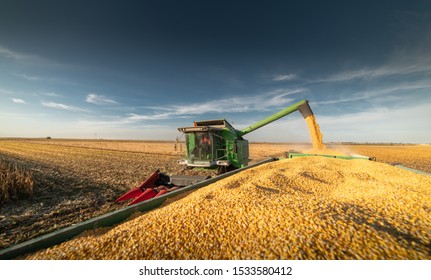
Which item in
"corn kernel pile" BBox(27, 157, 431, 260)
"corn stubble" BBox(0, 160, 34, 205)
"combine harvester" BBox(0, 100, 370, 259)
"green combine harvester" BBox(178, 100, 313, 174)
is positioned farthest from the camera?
"green combine harvester" BBox(178, 100, 313, 174)

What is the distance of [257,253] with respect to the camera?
1666 millimetres

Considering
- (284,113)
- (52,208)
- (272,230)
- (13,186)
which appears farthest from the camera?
(284,113)

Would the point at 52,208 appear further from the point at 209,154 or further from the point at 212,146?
the point at 212,146

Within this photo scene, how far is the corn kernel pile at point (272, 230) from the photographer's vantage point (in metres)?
1.67

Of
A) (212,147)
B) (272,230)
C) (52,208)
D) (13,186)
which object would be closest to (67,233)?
(272,230)

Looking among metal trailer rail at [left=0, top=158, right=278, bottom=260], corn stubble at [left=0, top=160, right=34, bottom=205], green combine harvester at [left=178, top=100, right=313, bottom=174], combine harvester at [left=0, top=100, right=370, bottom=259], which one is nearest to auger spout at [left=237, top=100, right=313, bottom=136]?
combine harvester at [left=0, top=100, right=370, bottom=259]

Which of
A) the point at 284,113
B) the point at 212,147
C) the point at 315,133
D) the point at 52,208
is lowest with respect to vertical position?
the point at 52,208

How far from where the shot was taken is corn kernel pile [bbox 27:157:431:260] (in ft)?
5.49

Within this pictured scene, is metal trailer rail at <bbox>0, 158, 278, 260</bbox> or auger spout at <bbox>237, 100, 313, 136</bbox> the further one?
auger spout at <bbox>237, 100, 313, 136</bbox>

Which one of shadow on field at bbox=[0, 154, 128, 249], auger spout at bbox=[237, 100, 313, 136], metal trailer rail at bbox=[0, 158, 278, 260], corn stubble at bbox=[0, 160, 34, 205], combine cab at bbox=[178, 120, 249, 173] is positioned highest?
auger spout at bbox=[237, 100, 313, 136]

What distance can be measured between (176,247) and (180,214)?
23.7 inches

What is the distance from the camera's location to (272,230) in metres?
1.94

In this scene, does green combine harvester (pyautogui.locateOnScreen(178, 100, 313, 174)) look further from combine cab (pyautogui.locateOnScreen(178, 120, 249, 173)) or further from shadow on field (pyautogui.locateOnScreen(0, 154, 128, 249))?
shadow on field (pyautogui.locateOnScreen(0, 154, 128, 249))

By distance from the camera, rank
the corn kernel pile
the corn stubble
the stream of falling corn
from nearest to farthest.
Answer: the corn kernel pile < the corn stubble < the stream of falling corn
